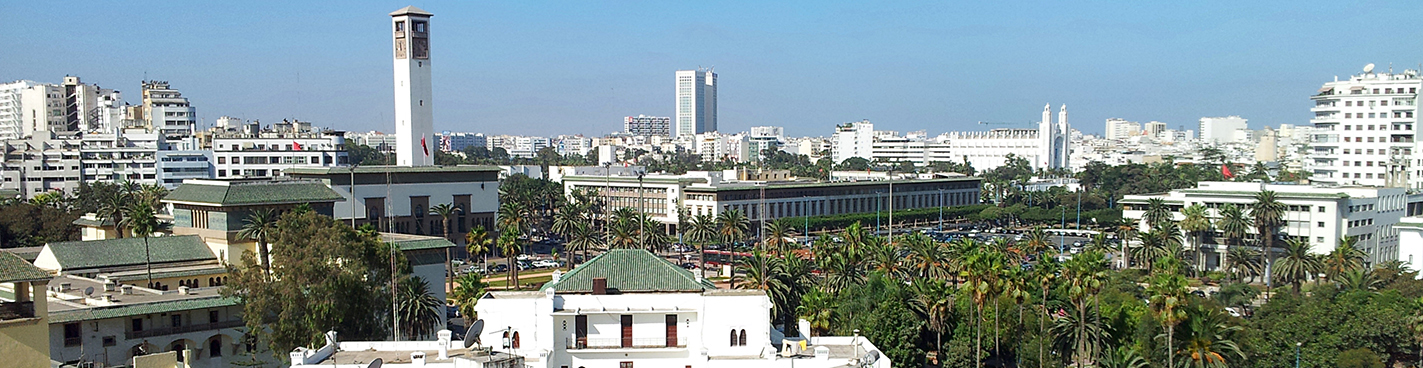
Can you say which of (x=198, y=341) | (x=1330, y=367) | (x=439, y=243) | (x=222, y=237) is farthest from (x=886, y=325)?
(x=222, y=237)

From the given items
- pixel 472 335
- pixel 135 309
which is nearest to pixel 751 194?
pixel 135 309

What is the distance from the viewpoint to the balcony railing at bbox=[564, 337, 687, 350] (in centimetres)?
3784

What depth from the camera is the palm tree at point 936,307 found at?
49.6 m

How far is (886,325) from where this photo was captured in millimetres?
48594

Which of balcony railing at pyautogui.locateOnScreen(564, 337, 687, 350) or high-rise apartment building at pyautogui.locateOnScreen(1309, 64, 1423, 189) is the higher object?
high-rise apartment building at pyautogui.locateOnScreen(1309, 64, 1423, 189)

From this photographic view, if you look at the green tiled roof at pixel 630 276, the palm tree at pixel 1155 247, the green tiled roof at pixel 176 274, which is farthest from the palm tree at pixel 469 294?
the palm tree at pixel 1155 247

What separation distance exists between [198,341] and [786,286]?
82.7 feet

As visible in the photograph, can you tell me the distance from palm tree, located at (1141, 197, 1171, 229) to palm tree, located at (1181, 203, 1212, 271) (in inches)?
52.5

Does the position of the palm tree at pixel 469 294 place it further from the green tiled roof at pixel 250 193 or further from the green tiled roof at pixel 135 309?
the green tiled roof at pixel 250 193

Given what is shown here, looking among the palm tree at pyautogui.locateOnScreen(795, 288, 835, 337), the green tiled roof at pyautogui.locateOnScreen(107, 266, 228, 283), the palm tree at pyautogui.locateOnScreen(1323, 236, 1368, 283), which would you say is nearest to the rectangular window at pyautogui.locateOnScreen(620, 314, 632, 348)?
the palm tree at pyautogui.locateOnScreen(795, 288, 835, 337)

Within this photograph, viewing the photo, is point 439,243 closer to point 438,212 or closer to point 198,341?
point 198,341

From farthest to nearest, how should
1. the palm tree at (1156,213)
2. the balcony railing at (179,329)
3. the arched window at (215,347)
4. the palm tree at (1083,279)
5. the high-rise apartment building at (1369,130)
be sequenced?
the high-rise apartment building at (1369,130) < the palm tree at (1156,213) < the arched window at (215,347) < the balcony railing at (179,329) < the palm tree at (1083,279)

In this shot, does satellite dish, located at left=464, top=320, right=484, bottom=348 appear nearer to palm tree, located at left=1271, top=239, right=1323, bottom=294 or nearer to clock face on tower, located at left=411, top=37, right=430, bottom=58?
palm tree, located at left=1271, top=239, right=1323, bottom=294

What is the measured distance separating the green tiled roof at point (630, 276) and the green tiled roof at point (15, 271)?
1537 centimetres
